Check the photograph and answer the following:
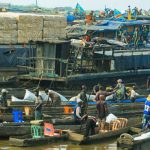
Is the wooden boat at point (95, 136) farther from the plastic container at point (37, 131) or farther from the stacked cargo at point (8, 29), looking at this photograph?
the stacked cargo at point (8, 29)

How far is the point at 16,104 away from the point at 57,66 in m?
4.23

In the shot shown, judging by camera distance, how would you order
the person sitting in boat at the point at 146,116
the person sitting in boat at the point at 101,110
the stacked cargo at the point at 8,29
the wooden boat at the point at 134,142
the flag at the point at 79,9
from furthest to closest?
the flag at the point at 79,9 < the stacked cargo at the point at 8,29 < the person sitting in boat at the point at 101,110 < the person sitting in boat at the point at 146,116 < the wooden boat at the point at 134,142

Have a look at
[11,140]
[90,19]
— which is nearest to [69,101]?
[11,140]

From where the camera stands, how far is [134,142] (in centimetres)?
1376

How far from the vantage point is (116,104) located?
2003 centimetres

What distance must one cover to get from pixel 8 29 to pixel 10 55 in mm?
1521

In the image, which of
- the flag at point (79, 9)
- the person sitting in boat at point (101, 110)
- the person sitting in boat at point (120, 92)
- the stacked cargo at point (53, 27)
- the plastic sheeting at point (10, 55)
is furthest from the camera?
the flag at point (79, 9)

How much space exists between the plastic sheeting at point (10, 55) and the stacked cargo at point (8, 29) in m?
1.11

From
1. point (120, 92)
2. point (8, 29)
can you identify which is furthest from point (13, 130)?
point (8, 29)

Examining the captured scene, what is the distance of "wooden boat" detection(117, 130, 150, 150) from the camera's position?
1373 centimetres

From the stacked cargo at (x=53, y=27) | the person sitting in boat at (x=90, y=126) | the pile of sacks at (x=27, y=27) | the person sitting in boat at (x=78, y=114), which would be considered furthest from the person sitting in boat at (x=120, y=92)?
the stacked cargo at (x=53, y=27)

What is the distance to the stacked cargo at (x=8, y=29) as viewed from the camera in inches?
1012

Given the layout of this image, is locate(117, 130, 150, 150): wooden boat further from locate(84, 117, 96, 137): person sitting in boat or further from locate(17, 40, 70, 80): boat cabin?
locate(17, 40, 70, 80): boat cabin

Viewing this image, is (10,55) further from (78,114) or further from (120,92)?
(78,114)
